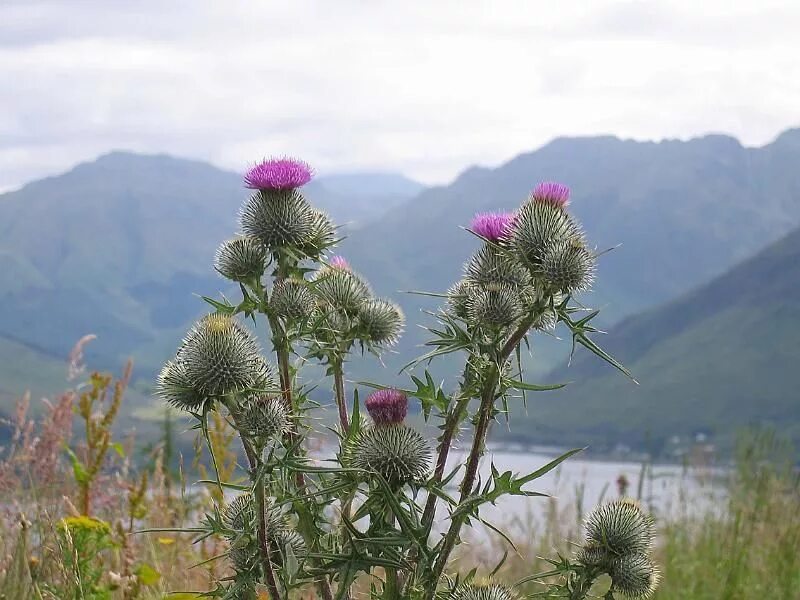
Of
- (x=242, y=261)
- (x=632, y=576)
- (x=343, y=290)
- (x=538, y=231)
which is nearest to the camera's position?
(x=538, y=231)

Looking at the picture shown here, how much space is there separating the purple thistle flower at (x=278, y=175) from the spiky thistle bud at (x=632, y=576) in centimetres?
260

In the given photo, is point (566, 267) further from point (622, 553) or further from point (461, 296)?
point (622, 553)

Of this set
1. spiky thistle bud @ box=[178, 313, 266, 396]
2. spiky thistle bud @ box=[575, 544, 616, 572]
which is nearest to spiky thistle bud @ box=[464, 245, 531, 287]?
spiky thistle bud @ box=[178, 313, 266, 396]

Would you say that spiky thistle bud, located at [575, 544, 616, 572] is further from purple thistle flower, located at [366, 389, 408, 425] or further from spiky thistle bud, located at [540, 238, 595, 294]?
spiky thistle bud, located at [540, 238, 595, 294]

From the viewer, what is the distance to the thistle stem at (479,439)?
3949 millimetres

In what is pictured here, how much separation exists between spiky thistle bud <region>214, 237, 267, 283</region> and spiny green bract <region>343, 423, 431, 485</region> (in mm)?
1161

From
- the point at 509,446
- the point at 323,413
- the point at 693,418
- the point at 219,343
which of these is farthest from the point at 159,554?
the point at 693,418

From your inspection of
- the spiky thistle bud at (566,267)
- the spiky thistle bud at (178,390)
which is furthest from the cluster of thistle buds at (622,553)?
the spiky thistle bud at (178,390)

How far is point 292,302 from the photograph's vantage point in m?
4.55

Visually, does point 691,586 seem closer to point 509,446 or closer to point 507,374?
point 507,374

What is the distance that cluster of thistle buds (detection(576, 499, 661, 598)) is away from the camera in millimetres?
4617

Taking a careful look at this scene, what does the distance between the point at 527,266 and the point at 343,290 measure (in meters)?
1.20

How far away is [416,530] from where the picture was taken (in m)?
3.76

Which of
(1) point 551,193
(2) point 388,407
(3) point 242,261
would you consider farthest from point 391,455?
(1) point 551,193
